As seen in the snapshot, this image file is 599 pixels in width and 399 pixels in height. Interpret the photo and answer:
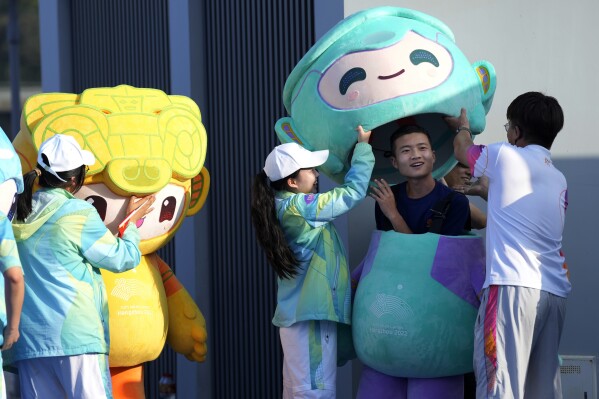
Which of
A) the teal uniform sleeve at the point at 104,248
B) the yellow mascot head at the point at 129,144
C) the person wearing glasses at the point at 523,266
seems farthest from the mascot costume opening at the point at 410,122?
the teal uniform sleeve at the point at 104,248

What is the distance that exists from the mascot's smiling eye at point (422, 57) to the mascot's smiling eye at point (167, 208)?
151cm

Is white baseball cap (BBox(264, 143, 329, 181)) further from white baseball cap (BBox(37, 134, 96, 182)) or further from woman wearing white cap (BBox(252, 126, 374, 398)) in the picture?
white baseball cap (BBox(37, 134, 96, 182))

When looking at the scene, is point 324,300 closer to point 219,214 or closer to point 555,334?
point 555,334

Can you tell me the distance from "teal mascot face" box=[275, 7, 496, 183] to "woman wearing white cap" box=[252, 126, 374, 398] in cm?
13

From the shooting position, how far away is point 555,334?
182 inches

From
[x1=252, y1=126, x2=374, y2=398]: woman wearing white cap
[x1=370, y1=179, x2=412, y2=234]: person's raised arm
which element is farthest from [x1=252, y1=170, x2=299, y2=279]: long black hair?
[x1=370, y1=179, x2=412, y2=234]: person's raised arm

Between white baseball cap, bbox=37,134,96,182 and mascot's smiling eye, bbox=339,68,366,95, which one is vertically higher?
mascot's smiling eye, bbox=339,68,366,95

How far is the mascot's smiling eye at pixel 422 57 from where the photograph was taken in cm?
501

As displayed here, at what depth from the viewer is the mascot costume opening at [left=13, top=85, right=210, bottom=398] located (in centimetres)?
530

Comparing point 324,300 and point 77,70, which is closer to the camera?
point 324,300

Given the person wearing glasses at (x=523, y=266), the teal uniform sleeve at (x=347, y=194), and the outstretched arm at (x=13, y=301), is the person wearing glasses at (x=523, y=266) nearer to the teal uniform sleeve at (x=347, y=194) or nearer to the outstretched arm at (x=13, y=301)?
the teal uniform sleeve at (x=347, y=194)

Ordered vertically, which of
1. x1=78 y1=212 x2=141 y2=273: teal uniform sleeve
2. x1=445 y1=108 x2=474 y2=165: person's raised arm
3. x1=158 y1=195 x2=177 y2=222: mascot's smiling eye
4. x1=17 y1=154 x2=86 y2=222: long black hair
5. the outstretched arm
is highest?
x1=445 y1=108 x2=474 y2=165: person's raised arm

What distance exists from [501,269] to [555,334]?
0.40 metres

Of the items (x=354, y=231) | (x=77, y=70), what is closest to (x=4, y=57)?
(x=77, y=70)
